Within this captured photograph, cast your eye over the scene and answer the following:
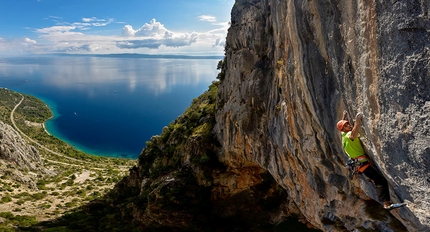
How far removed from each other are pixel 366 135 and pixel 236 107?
35.5 ft

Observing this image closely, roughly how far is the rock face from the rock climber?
22 cm

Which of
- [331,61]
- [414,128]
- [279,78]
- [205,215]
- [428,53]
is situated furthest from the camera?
[205,215]

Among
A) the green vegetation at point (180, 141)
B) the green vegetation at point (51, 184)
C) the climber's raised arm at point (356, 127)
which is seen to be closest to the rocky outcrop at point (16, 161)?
the green vegetation at point (51, 184)

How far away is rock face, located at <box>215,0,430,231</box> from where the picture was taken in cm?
536

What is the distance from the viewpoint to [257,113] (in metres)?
15.4

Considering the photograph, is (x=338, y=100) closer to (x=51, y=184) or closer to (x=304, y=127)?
(x=304, y=127)

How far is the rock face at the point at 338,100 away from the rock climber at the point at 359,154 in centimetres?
22

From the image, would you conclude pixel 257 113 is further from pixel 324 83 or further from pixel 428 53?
pixel 428 53

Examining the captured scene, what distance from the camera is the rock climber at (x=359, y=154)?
6678 millimetres

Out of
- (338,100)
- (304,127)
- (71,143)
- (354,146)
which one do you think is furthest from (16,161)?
(354,146)

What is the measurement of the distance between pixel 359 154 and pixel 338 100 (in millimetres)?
1586

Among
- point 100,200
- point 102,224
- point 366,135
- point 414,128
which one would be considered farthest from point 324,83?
point 100,200

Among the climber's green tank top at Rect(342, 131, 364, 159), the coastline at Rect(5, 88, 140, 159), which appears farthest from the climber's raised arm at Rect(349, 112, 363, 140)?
the coastline at Rect(5, 88, 140, 159)

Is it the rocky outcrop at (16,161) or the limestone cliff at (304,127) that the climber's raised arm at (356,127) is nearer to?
the limestone cliff at (304,127)
